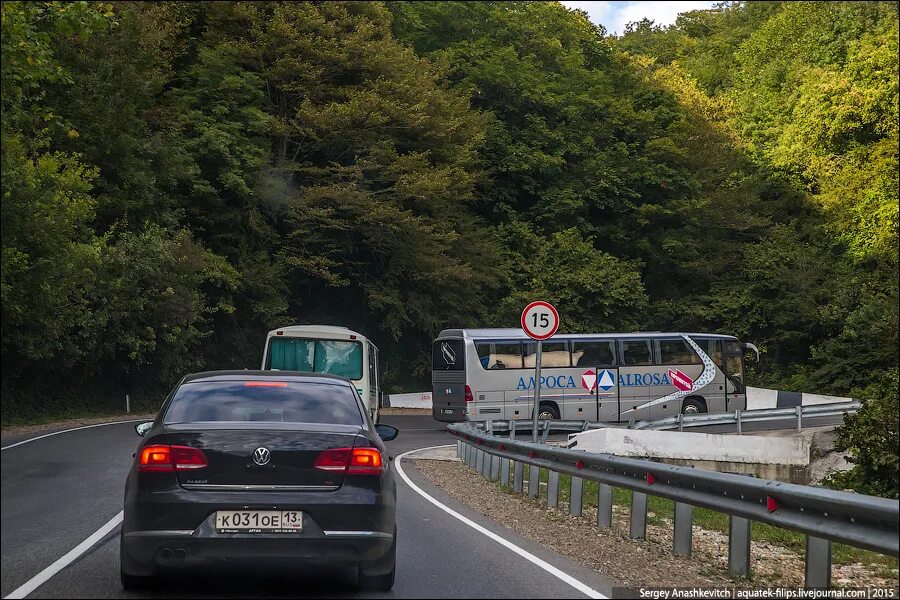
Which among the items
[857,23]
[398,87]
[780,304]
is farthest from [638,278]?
[857,23]

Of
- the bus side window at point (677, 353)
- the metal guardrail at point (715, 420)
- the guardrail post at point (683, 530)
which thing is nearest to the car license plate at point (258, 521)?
the guardrail post at point (683, 530)

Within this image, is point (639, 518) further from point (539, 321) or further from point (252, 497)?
point (539, 321)

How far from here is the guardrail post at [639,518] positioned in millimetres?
10523

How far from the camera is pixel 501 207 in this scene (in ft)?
176

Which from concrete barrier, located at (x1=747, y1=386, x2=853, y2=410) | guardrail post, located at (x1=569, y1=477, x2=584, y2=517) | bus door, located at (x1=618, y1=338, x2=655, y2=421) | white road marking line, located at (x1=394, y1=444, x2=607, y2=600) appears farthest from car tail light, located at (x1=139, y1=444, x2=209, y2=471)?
concrete barrier, located at (x1=747, y1=386, x2=853, y2=410)

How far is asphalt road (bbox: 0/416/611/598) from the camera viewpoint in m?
4.81

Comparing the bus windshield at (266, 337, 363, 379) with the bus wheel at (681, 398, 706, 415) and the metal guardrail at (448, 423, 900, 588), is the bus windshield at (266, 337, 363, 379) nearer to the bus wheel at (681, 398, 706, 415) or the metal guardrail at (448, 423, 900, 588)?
the bus wheel at (681, 398, 706, 415)

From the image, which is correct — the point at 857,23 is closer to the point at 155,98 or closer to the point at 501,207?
the point at 155,98

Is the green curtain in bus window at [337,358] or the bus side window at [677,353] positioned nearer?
the green curtain in bus window at [337,358]

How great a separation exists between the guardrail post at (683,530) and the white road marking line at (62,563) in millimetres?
5218

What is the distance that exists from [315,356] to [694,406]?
604 inches

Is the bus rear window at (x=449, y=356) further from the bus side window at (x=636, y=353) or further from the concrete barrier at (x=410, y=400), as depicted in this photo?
the concrete barrier at (x=410, y=400)

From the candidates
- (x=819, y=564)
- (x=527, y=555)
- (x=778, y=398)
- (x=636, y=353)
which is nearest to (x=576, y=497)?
(x=527, y=555)

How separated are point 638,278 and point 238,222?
68.1ft
